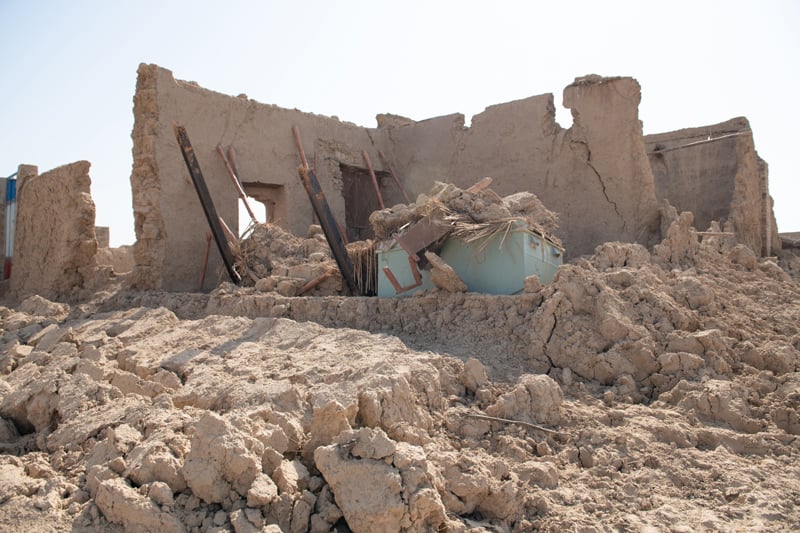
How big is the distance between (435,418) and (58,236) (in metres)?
7.12

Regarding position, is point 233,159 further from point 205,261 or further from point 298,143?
point 205,261

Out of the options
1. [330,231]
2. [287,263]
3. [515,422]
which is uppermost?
[330,231]

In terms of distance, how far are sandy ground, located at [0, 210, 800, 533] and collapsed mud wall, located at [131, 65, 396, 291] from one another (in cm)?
249

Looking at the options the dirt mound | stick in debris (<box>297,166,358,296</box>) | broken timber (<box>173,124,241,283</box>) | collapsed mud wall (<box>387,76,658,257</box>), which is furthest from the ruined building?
stick in debris (<box>297,166,358,296</box>)

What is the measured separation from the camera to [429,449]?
146 inches

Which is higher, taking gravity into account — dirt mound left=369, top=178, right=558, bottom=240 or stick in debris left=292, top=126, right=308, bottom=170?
stick in debris left=292, top=126, right=308, bottom=170

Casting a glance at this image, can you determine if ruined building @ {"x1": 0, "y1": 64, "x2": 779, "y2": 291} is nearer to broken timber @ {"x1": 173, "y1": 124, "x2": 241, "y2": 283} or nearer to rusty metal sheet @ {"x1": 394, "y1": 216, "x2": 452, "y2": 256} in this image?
broken timber @ {"x1": 173, "y1": 124, "x2": 241, "y2": 283}

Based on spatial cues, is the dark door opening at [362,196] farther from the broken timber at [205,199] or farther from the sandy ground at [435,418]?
the sandy ground at [435,418]

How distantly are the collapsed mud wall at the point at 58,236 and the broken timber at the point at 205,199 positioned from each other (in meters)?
1.56

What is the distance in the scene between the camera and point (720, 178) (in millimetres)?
9289

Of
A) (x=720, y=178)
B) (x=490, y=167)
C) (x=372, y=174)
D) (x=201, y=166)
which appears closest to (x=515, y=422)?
(x=490, y=167)

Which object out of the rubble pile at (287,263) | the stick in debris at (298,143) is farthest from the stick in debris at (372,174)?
the rubble pile at (287,263)

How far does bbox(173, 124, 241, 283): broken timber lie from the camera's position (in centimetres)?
847

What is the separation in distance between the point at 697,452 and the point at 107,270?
298 inches
